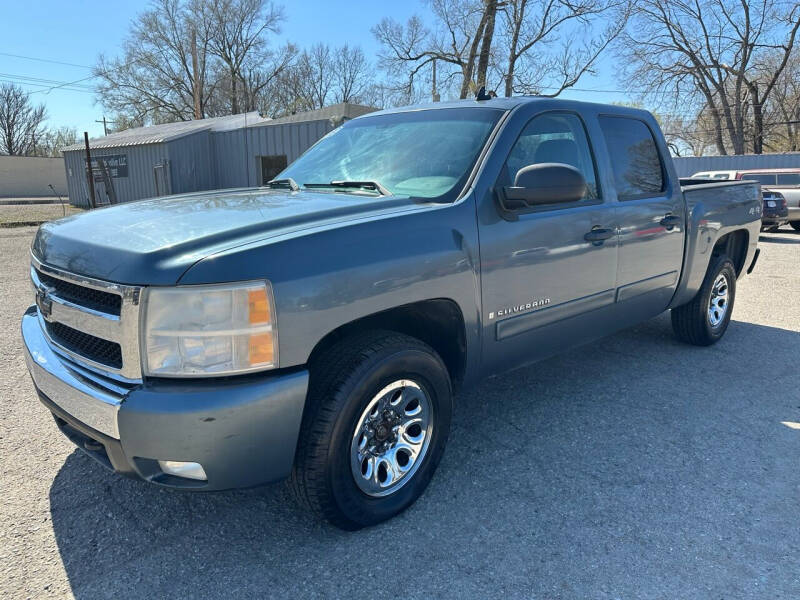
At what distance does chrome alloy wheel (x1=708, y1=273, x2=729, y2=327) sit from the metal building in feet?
48.0

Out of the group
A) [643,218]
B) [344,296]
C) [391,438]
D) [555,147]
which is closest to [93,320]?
[344,296]

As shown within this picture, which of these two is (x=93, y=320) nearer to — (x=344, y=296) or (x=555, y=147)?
(x=344, y=296)

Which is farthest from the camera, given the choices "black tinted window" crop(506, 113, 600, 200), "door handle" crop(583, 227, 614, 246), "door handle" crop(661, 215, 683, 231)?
"door handle" crop(661, 215, 683, 231)

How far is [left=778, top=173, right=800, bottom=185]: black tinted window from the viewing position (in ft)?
49.7

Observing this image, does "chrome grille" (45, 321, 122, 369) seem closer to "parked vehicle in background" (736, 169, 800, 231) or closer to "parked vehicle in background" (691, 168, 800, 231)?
"parked vehicle in background" (691, 168, 800, 231)

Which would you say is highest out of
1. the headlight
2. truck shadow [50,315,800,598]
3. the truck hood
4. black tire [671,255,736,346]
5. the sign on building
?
the sign on building

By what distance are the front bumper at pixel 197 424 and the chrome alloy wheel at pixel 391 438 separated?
1.29ft

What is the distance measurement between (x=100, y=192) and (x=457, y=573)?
27.4 m

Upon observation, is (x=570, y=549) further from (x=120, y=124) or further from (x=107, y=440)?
(x=120, y=124)

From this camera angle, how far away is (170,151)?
22.0m

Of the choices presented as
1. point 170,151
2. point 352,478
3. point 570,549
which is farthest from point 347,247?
point 170,151

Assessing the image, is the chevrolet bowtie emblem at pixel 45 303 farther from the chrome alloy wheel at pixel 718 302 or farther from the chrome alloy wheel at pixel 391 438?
the chrome alloy wheel at pixel 718 302

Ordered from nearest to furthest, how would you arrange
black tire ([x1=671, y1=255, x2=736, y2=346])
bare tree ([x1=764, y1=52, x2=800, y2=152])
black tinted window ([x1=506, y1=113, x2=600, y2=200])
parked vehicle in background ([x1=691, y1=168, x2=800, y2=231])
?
black tinted window ([x1=506, y1=113, x2=600, y2=200]) → black tire ([x1=671, y1=255, x2=736, y2=346]) → parked vehicle in background ([x1=691, y1=168, x2=800, y2=231]) → bare tree ([x1=764, y1=52, x2=800, y2=152])


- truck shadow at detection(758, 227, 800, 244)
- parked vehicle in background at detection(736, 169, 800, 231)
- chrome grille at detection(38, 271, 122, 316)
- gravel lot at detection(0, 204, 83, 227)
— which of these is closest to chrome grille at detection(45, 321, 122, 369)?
chrome grille at detection(38, 271, 122, 316)
